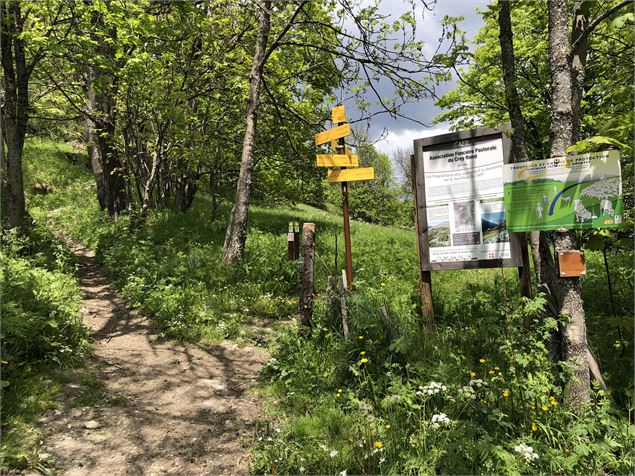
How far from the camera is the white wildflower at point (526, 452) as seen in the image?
2.83 m

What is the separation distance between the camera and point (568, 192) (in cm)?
356

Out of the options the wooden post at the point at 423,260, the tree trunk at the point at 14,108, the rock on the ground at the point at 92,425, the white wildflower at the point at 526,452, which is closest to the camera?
the white wildflower at the point at 526,452

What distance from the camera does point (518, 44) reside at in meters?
12.1

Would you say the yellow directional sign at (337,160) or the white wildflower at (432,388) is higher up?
the yellow directional sign at (337,160)

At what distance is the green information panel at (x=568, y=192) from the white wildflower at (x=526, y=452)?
190 centimetres

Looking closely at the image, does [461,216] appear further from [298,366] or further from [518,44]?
[518,44]

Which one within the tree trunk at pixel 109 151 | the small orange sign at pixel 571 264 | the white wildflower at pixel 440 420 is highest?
the tree trunk at pixel 109 151

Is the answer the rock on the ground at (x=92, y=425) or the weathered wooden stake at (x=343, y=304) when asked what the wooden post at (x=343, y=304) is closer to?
the weathered wooden stake at (x=343, y=304)

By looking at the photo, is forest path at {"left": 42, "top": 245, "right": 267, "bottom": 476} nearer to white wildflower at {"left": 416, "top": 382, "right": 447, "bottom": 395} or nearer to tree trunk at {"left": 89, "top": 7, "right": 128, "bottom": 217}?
white wildflower at {"left": 416, "top": 382, "right": 447, "bottom": 395}

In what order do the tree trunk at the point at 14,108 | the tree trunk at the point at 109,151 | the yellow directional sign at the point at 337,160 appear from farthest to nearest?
the tree trunk at the point at 109,151
the tree trunk at the point at 14,108
the yellow directional sign at the point at 337,160

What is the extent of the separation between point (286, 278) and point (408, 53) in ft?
16.5

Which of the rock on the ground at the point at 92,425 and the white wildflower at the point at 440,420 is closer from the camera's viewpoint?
the white wildflower at the point at 440,420

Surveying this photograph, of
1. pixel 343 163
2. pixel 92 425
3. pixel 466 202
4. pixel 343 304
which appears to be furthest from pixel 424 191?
pixel 92 425

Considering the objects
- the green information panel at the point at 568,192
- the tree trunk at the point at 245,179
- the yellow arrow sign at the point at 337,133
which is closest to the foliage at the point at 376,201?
the tree trunk at the point at 245,179
